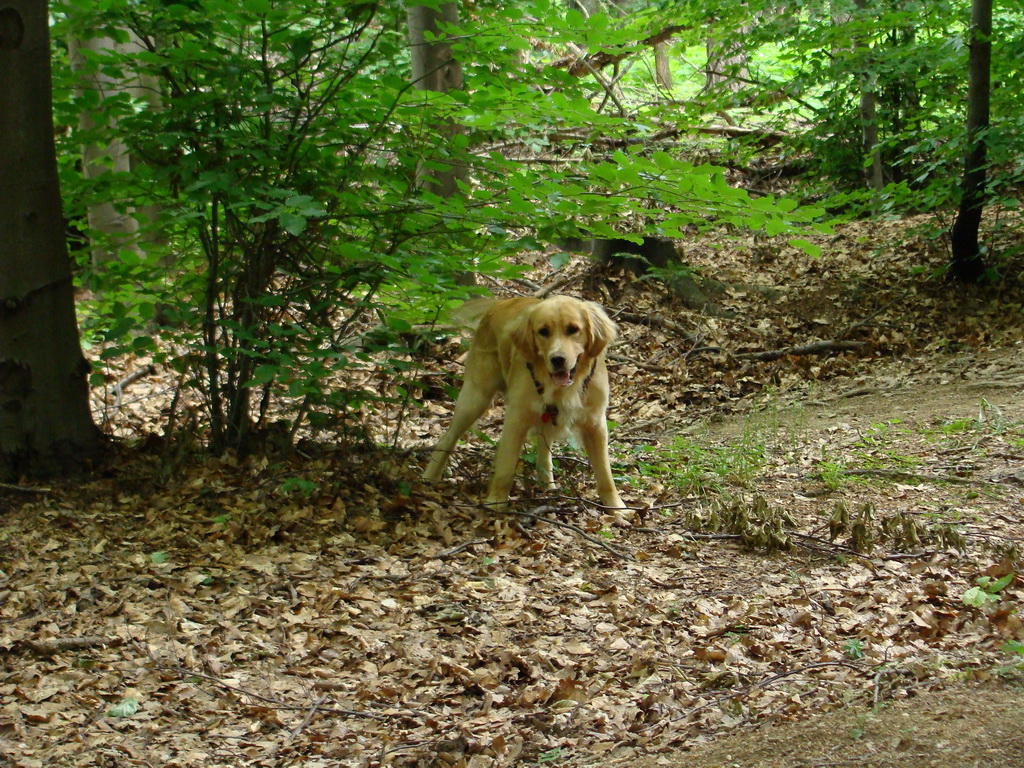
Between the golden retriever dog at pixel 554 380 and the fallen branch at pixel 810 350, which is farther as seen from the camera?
the fallen branch at pixel 810 350

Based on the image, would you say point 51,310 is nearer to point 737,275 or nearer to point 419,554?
point 419,554

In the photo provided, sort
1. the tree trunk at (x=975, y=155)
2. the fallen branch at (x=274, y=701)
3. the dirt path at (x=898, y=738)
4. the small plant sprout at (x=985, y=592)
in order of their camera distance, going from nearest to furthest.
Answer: the dirt path at (x=898, y=738), the fallen branch at (x=274, y=701), the small plant sprout at (x=985, y=592), the tree trunk at (x=975, y=155)

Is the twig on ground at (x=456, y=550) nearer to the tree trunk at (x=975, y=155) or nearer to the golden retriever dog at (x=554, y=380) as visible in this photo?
the golden retriever dog at (x=554, y=380)

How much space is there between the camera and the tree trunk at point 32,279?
14.2ft

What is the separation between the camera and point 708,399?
846 cm

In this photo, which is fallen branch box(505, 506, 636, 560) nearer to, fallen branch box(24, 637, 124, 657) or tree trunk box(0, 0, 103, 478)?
fallen branch box(24, 637, 124, 657)

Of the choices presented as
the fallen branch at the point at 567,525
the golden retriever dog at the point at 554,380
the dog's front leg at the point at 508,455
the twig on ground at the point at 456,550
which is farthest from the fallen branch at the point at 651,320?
the twig on ground at the point at 456,550

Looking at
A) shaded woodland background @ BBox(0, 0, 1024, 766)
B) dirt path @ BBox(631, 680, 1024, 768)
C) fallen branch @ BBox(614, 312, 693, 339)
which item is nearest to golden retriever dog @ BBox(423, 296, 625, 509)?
shaded woodland background @ BBox(0, 0, 1024, 766)

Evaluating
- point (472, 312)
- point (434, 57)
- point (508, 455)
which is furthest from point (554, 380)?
point (434, 57)

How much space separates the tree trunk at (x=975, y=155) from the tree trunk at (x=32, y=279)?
325 inches

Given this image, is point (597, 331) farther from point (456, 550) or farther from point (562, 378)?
point (456, 550)

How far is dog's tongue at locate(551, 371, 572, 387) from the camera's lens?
194 inches

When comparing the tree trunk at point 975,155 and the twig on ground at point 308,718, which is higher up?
the tree trunk at point 975,155

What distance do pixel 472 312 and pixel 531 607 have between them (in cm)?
281
